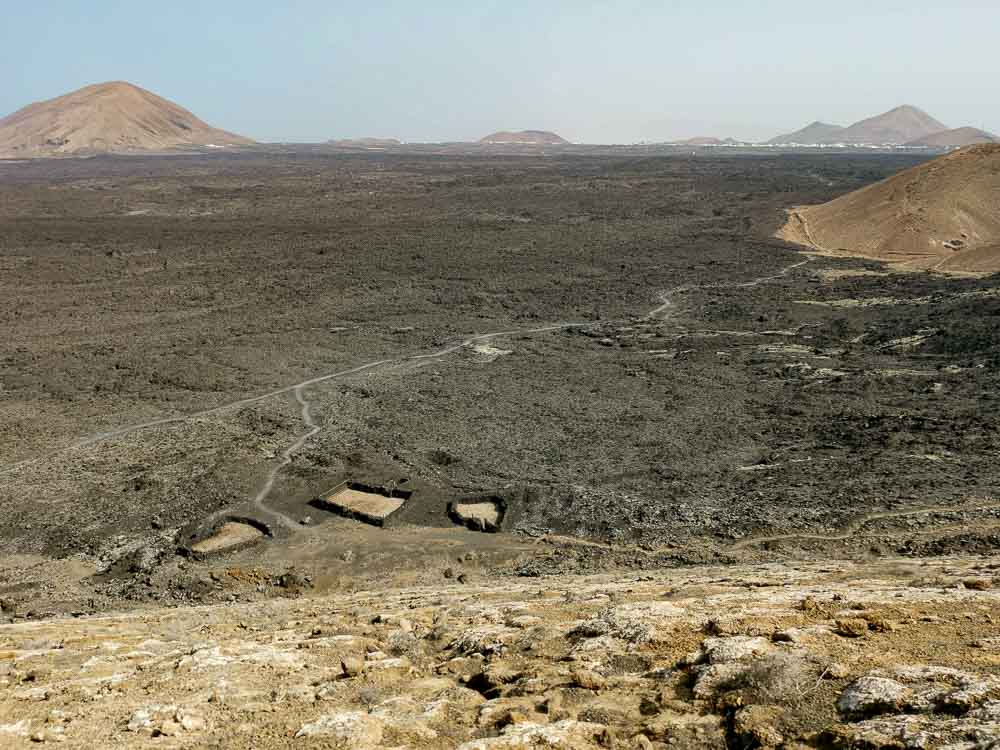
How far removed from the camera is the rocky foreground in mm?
5492

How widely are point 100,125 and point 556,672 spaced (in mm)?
169069

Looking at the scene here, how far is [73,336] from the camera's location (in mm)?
24844

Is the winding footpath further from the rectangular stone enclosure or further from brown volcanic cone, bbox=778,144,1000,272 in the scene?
brown volcanic cone, bbox=778,144,1000,272

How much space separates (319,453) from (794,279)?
77.8 ft

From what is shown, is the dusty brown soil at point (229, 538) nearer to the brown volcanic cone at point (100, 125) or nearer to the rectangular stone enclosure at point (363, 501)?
the rectangular stone enclosure at point (363, 501)

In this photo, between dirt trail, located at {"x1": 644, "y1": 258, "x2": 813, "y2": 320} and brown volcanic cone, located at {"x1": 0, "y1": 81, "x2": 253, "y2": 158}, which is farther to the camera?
brown volcanic cone, located at {"x1": 0, "y1": 81, "x2": 253, "y2": 158}

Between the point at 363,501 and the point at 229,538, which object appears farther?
the point at 363,501

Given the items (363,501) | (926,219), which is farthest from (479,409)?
(926,219)

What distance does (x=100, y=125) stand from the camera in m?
150

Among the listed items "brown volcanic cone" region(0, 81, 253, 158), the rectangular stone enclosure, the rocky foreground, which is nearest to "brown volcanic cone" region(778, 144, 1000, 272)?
the rectangular stone enclosure

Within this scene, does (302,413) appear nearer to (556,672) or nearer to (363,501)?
(363,501)

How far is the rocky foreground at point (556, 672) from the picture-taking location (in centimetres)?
549

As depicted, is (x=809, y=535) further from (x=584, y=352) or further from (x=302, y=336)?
(x=302, y=336)

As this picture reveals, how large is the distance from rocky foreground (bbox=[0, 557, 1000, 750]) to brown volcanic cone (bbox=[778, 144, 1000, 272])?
31.2 m
